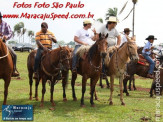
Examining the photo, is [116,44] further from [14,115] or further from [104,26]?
[14,115]

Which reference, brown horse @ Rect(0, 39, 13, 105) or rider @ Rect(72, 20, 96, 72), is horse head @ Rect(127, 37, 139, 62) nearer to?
rider @ Rect(72, 20, 96, 72)

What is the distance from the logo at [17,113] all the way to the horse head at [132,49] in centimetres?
446

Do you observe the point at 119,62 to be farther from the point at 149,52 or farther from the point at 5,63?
the point at 5,63

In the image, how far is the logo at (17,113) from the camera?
26.9 ft

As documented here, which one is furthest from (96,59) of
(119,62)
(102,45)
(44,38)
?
(44,38)

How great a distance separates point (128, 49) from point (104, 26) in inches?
63.3

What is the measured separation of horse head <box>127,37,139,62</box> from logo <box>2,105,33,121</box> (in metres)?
4.46

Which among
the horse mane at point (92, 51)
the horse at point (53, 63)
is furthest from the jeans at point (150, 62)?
the horse at point (53, 63)

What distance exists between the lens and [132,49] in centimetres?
1025

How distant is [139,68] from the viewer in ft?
48.8

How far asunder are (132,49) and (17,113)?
502 centimetres

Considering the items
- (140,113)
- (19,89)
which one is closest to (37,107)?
(140,113)

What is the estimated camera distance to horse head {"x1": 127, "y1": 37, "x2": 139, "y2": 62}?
33.4 ft

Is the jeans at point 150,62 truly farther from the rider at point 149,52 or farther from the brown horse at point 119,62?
the brown horse at point 119,62
